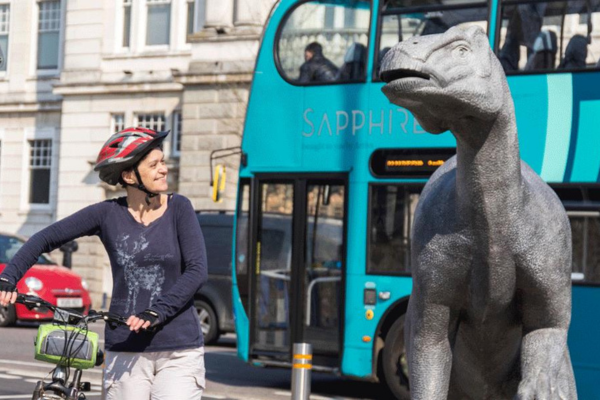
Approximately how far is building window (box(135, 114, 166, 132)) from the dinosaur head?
30.3 metres

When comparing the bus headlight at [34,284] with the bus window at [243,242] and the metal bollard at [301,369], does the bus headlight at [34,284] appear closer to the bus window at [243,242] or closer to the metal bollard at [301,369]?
the bus window at [243,242]

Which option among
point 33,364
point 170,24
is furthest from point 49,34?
point 33,364

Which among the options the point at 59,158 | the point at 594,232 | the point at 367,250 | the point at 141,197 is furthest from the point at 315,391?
the point at 59,158

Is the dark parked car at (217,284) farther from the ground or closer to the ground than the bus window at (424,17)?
closer to the ground

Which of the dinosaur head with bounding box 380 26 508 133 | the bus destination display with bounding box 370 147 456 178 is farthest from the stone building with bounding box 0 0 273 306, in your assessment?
the dinosaur head with bounding box 380 26 508 133

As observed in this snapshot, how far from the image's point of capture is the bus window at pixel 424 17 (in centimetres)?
1257

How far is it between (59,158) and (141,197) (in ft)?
104

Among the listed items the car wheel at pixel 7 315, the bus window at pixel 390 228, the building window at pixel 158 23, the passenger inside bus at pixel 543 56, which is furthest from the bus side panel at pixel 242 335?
the building window at pixel 158 23

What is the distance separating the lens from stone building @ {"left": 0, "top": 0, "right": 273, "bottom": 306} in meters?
32.0

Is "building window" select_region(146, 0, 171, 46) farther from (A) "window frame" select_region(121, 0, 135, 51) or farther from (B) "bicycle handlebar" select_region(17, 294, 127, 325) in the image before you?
(B) "bicycle handlebar" select_region(17, 294, 127, 325)

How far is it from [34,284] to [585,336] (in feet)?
43.4

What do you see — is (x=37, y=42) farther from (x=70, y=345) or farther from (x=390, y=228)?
(x=70, y=345)

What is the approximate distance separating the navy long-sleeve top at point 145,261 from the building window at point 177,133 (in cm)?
2864

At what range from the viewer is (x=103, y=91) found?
117ft
